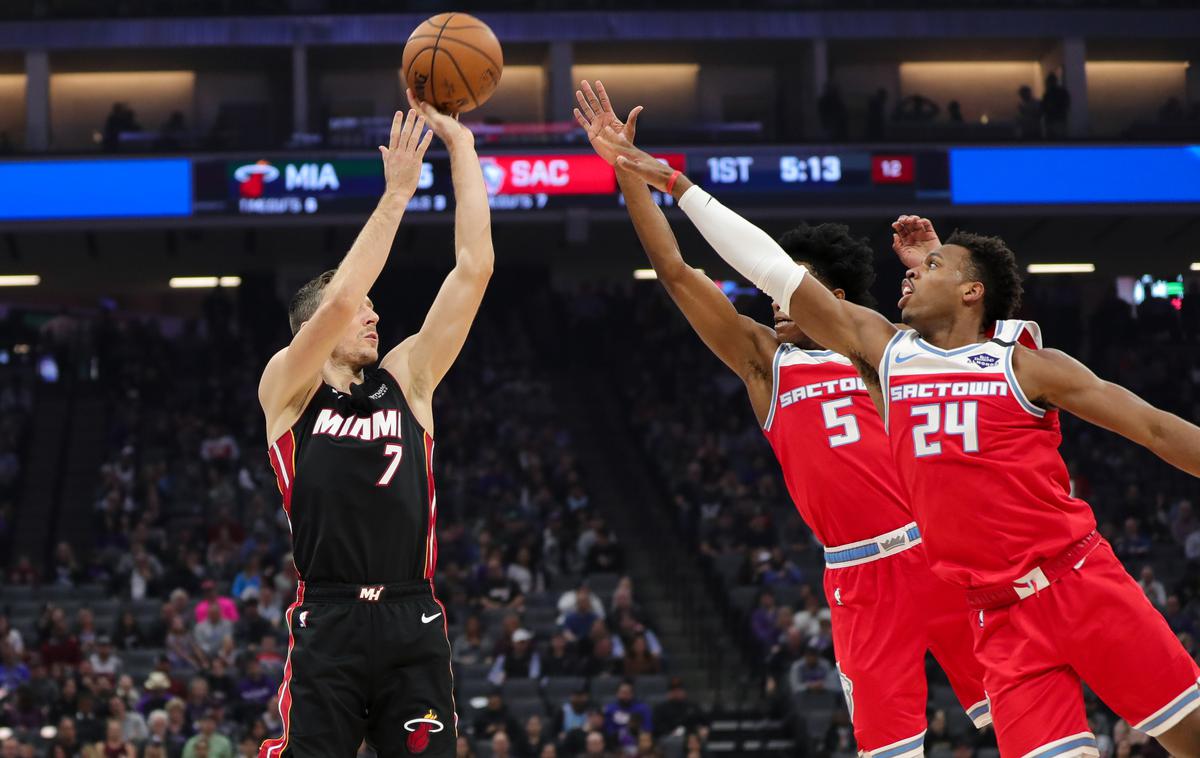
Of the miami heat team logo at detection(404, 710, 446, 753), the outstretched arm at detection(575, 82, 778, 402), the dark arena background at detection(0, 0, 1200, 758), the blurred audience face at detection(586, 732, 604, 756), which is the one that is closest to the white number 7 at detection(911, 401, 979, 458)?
the outstretched arm at detection(575, 82, 778, 402)

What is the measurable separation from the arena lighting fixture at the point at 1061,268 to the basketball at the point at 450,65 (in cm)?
2286

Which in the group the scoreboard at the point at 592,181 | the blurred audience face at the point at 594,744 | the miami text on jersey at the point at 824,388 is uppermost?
the scoreboard at the point at 592,181

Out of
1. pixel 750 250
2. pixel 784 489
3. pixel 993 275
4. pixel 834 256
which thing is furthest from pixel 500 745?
pixel 993 275

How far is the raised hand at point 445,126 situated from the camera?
6.03 meters

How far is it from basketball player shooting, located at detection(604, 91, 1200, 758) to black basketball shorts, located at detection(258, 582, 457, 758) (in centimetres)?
173

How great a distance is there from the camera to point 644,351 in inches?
1018

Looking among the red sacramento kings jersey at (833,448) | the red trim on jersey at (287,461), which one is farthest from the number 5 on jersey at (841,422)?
the red trim on jersey at (287,461)

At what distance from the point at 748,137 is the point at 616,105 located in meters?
6.40

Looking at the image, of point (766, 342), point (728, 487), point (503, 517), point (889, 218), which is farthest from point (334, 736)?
point (889, 218)

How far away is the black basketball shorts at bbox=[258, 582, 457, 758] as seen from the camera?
5.18 meters

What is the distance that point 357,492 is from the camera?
5.34 meters

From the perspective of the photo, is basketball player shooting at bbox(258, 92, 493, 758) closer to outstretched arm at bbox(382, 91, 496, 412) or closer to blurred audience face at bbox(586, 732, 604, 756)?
outstretched arm at bbox(382, 91, 496, 412)

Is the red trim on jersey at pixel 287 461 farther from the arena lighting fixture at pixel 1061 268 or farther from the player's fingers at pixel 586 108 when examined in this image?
the arena lighting fixture at pixel 1061 268

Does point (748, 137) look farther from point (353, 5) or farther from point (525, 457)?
point (353, 5)
